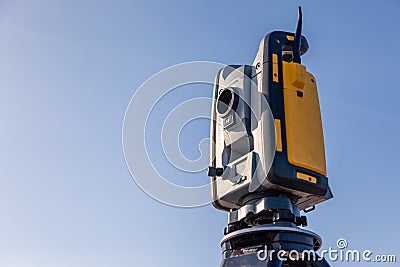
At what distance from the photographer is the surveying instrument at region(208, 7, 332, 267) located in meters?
2.72

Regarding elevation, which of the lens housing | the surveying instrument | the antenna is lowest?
the surveying instrument

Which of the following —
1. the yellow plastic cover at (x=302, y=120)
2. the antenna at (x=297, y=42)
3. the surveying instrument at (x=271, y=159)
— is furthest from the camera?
the antenna at (x=297, y=42)

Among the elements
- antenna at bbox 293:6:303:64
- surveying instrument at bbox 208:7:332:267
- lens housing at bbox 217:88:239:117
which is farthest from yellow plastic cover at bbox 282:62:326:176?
lens housing at bbox 217:88:239:117

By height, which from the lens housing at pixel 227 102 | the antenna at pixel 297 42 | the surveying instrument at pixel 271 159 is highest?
the antenna at pixel 297 42

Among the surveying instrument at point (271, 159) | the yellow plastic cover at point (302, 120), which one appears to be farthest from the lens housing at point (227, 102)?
the yellow plastic cover at point (302, 120)

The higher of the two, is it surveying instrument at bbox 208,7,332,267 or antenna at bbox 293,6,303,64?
antenna at bbox 293,6,303,64

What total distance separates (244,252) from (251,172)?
16.8 inches

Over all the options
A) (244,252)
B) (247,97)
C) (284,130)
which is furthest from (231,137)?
(244,252)

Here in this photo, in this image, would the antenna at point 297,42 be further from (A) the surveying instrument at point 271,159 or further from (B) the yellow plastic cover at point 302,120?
(B) the yellow plastic cover at point 302,120

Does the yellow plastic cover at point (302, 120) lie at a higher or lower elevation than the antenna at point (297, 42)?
lower

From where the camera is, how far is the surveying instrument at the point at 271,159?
272 cm

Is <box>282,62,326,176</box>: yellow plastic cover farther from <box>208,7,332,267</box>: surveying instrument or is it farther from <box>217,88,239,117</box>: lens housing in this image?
<box>217,88,239,117</box>: lens housing

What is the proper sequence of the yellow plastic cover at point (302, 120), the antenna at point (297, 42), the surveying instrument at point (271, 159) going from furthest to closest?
the antenna at point (297, 42), the yellow plastic cover at point (302, 120), the surveying instrument at point (271, 159)

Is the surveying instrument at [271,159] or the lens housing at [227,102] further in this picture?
the lens housing at [227,102]
